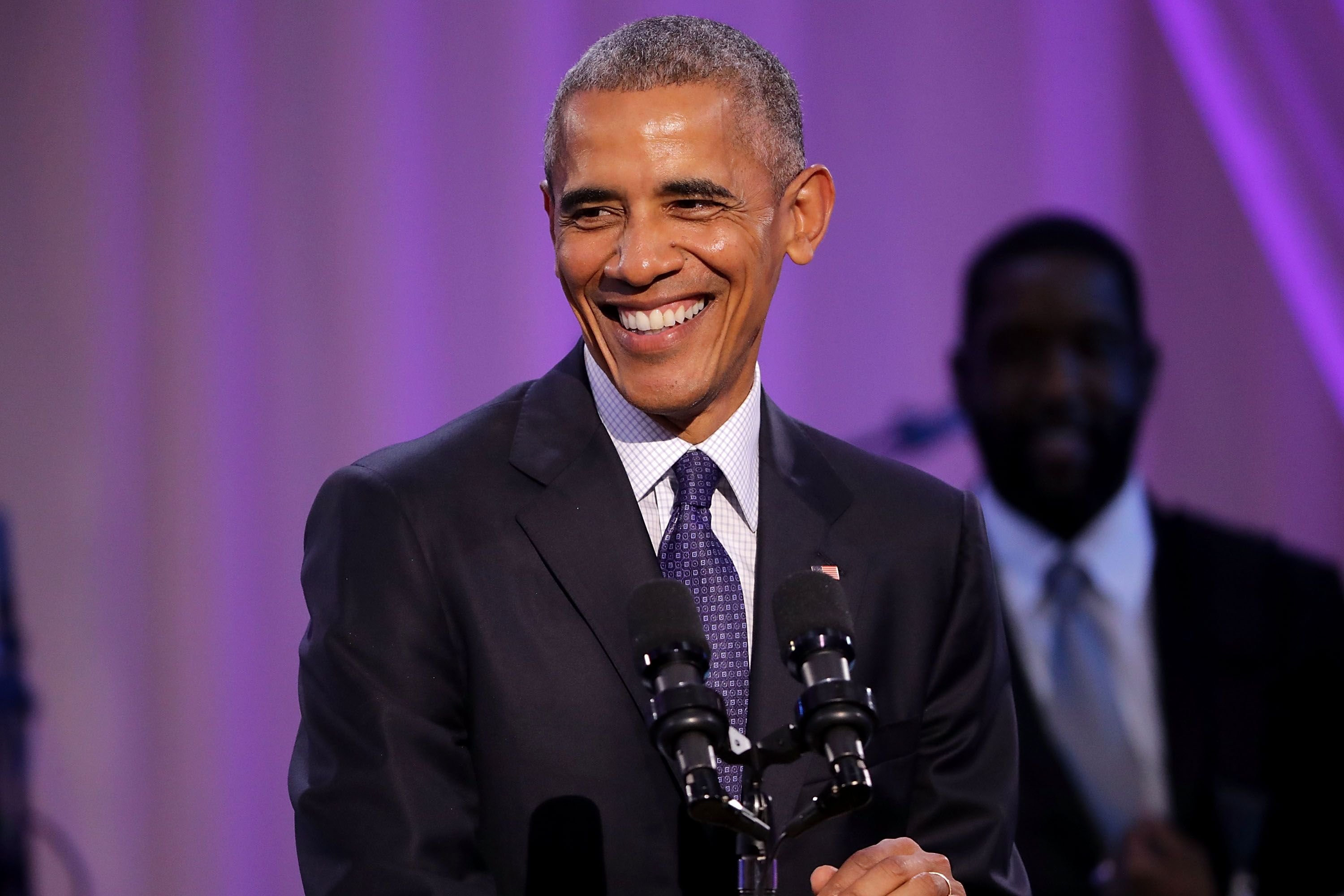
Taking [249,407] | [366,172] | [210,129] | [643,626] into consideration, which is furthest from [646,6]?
[643,626]

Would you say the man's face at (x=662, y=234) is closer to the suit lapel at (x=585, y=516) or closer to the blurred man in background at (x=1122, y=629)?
the suit lapel at (x=585, y=516)

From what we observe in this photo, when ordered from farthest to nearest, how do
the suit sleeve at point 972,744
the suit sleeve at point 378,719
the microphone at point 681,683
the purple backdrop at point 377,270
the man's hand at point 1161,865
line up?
the man's hand at point 1161,865 < the purple backdrop at point 377,270 < the suit sleeve at point 972,744 < the suit sleeve at point 378,719 < the microphone at point 681,683

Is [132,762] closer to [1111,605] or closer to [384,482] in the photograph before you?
[384,482]

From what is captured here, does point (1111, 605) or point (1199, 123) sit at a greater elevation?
point (1199, 123)

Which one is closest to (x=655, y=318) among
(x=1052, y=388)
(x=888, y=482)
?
(x=888, y=482)

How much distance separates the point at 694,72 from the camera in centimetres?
153

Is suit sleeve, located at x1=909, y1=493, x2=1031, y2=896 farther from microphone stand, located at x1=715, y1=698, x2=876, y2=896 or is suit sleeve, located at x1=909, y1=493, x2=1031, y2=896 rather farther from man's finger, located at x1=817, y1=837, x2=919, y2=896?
microphone stand, located at x1=715, y1=698, x2=876, y2=896

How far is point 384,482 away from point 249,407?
124cm

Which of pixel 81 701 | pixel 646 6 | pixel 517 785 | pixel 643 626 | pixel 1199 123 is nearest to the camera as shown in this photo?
pixel 643 626

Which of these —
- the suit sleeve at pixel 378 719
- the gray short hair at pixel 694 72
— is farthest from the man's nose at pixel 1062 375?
the suit sleeve at pixel 378 719

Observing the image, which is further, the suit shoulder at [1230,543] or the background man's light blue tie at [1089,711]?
the suit shoulder at [1230,543]

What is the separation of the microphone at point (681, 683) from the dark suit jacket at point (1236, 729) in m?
1.87

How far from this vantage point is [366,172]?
2.75 m

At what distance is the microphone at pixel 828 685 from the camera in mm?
1027
